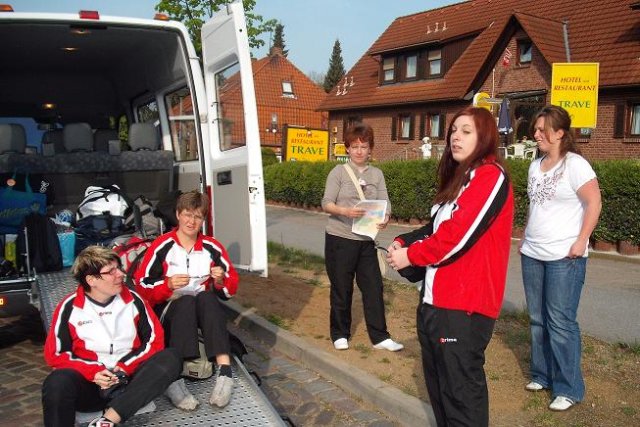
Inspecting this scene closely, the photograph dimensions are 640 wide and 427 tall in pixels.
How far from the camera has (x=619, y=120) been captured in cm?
2064

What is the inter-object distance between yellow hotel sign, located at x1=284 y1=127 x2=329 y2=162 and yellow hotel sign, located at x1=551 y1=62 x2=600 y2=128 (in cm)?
960

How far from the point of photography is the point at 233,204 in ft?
16.2

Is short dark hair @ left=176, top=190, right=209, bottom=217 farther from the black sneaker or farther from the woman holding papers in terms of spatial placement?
the black sneaker

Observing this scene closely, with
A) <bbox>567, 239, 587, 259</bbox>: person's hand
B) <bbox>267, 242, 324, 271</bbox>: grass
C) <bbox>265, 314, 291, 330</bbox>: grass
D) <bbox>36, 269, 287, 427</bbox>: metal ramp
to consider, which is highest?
<bbox>567, 239, 587, 259</bbox>: person's hand

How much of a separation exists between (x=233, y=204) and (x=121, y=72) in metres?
4.17

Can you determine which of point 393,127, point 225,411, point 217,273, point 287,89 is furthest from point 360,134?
point 287,89

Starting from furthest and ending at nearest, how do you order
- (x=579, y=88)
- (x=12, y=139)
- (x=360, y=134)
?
(x=579, y=88) < (x=12, y=139) < (x=360, y=134)

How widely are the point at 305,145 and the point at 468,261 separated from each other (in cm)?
1660

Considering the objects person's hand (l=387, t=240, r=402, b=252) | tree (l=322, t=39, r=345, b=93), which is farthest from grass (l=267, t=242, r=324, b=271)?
tree (l=322, t=39, r=345, b=93)

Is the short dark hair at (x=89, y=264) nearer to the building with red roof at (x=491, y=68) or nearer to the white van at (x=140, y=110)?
the white van at (x=140, y=110)

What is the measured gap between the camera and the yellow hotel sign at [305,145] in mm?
18828

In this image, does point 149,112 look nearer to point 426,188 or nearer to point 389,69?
point 426,188

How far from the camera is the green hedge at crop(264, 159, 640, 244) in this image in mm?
9922

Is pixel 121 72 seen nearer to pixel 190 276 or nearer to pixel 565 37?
pixel 190 276
